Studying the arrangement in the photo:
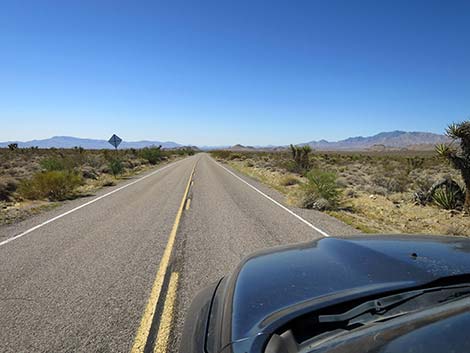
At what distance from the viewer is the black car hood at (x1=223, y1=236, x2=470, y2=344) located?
5.59ft

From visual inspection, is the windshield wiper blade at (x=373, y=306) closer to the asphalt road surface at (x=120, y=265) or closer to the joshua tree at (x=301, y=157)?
the asphalt road surface at (x=120, y=265)

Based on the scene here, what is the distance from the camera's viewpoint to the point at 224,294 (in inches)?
85.9

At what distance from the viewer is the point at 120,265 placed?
5352 mm

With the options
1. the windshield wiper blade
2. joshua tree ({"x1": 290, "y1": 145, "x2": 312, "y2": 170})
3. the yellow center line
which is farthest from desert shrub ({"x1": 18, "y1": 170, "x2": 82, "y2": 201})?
joshua tree ({"x1": 290, "y1": 145, "x2": 312, "y2": 170})

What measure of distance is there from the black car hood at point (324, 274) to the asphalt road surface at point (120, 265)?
1.45 metres

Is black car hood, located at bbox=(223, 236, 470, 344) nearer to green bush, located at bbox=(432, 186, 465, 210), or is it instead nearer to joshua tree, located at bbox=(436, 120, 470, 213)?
joshua tree, located at bbox=(436, 120, 470, 213)

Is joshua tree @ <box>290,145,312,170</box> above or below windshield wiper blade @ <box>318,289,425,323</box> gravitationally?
above

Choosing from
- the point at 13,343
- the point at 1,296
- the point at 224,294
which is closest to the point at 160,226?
the point at 1,296

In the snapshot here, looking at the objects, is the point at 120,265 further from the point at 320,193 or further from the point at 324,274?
the point at 320,193

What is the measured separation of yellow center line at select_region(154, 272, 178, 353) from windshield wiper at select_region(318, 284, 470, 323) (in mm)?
1981

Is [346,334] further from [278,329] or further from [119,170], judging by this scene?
[119,170]

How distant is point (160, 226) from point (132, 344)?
5.16m

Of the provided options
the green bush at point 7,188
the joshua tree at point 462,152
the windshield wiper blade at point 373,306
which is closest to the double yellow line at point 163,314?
the windshield wiper blade at point 373,306

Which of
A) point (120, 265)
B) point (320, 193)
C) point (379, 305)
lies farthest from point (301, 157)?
point (379, 305)
